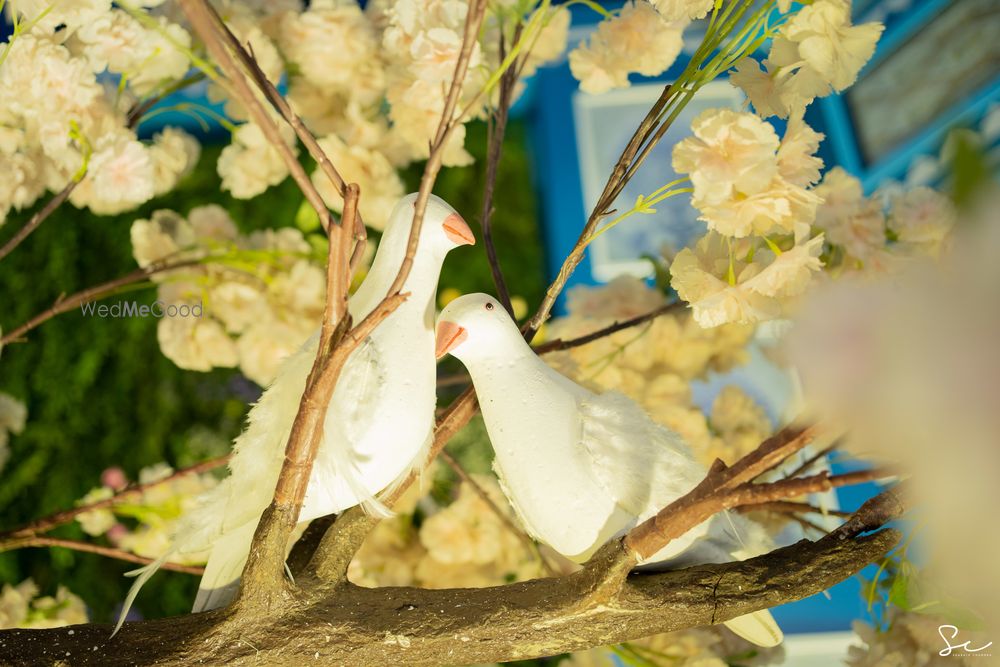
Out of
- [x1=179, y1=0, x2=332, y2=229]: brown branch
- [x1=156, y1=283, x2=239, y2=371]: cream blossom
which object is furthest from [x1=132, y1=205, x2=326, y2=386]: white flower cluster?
[x1=179, y1=0, x2=332, y2=229]: brown branch

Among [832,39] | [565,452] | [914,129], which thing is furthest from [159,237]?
[914,129]

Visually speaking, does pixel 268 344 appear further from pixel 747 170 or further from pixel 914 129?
pixel 914 129

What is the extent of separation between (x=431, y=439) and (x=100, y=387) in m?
0.93

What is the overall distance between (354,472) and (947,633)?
393 millimetres

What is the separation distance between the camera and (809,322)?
135 millimetres

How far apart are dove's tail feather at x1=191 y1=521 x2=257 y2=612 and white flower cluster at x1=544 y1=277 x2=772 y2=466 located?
27 cm

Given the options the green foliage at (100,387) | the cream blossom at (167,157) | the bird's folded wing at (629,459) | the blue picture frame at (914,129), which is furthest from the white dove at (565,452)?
the blue picture frame at (914,129)

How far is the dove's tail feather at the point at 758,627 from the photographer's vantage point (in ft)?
1.40

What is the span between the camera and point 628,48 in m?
0.50

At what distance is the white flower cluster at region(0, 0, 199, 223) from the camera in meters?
0.47

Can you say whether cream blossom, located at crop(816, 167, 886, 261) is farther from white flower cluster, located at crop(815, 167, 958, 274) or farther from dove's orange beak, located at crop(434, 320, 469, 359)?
dove's orange beak, located at crop(434, 320, 469, 359)

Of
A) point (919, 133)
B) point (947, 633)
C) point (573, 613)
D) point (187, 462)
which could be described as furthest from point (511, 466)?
point (919, 133)
